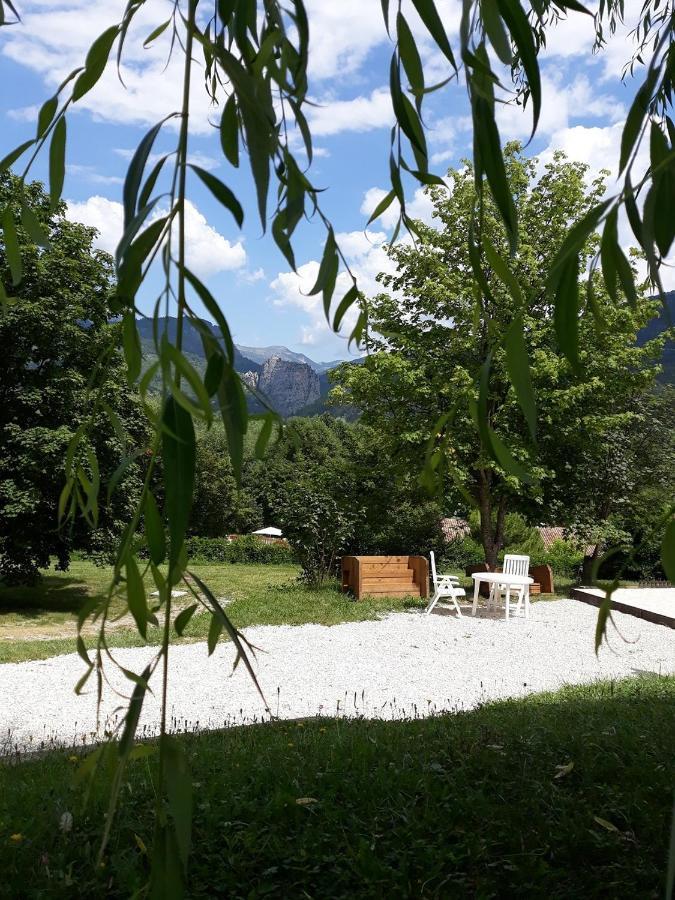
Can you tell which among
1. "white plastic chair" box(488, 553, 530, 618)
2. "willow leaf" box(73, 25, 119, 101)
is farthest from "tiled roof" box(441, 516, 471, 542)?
"willow leaf" box(73, 25, 119, 101)

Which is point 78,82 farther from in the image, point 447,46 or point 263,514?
point 263,514

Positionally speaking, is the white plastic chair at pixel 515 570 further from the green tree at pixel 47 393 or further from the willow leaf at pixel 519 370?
the willow leaf at pixel 519 370

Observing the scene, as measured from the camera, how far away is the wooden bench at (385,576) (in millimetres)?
12719

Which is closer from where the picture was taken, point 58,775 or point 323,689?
point 58,775

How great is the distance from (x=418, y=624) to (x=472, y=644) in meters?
1.36

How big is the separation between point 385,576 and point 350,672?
554cm

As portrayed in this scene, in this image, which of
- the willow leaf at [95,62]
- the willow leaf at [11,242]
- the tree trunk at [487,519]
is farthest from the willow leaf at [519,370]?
the tree trunk at [487,519]

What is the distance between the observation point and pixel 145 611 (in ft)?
3.03

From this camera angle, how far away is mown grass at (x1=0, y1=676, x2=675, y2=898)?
7.28 ft

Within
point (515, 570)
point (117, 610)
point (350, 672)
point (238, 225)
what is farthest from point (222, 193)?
point (515, 570)

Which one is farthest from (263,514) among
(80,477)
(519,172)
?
(80,477)

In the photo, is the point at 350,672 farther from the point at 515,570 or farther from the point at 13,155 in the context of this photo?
the point at 13,155

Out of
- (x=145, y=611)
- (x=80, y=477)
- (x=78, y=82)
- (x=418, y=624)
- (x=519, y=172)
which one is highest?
(x=519, y=172)

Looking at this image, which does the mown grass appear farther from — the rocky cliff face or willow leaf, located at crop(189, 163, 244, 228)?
the rocky cliff face
